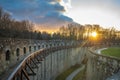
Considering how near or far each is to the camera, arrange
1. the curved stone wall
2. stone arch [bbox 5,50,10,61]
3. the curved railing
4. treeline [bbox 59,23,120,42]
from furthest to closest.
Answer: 1. treeline [bbox 59,23,120,42]
2. stone arch [bbox 5,50,10,61]
3. the curved stone wall
4. the curved railing

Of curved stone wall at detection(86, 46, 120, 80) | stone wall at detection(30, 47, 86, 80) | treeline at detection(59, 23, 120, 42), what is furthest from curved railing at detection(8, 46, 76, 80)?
treeline at detection(59, 23, 120, 42)

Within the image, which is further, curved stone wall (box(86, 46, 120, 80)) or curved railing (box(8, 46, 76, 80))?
curved stone wall (box(86, 46, 120, 80))

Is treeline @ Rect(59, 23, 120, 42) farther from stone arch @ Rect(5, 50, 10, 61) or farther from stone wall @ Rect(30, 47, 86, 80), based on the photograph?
stone arch @ Rect(5, 50, 10, 61)

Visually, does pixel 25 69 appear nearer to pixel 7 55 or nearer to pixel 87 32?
pixel 7 55

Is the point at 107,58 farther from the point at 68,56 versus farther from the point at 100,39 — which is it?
the point at 100,39

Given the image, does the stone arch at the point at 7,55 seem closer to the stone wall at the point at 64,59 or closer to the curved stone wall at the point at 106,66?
the curved stone wall at the point at 106,66

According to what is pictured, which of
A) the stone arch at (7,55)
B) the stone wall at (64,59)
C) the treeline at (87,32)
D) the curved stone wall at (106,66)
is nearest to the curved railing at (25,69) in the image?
the stone arch at (7,55)

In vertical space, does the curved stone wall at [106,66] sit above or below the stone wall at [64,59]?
above

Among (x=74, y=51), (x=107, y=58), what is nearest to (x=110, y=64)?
(x=107, y=58)

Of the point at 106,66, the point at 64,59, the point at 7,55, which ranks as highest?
the point at 7,55

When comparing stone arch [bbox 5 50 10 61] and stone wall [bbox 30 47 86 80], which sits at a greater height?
stone arch [bbox 5 50 10 61]

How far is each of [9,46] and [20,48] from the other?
16.6 feet

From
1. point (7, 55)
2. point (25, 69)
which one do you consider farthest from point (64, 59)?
point (25, 69)

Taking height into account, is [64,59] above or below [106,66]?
below
